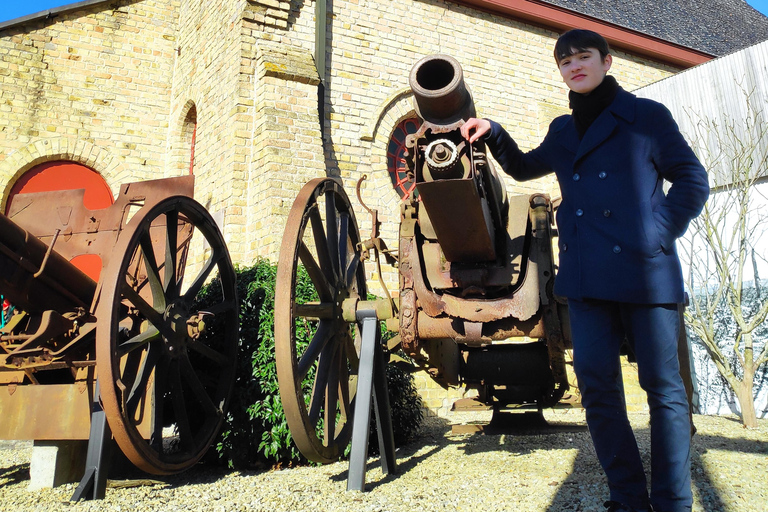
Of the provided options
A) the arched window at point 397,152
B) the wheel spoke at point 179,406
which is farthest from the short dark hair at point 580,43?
the arched window at point 397,152

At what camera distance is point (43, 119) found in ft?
28.3

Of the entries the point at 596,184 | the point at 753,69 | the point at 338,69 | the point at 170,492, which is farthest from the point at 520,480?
the point at 753,69

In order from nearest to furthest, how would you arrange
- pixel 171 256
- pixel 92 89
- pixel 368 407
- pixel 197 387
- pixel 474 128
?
pixel 474 128 → pixel 368 407 → pixel 197 387 → pixel 171 256 → pixel 92 89

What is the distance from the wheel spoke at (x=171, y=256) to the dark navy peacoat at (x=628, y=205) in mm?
2709

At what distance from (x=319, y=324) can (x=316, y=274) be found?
13.8 inches

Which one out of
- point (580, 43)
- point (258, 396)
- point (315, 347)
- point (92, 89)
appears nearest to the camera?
point (580, 43)

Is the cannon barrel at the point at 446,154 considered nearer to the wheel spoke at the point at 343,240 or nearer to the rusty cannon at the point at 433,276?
the rusty cannon at the point at 433,276

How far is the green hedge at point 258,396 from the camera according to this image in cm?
412

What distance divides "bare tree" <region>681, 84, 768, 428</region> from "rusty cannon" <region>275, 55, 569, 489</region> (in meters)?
4.70

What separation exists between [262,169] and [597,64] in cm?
537

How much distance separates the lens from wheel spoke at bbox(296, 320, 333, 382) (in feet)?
10.8

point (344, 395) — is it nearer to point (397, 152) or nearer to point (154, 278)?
point (154, 278)

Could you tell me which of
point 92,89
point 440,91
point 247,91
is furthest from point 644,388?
point 92,89

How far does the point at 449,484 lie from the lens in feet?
10.7
